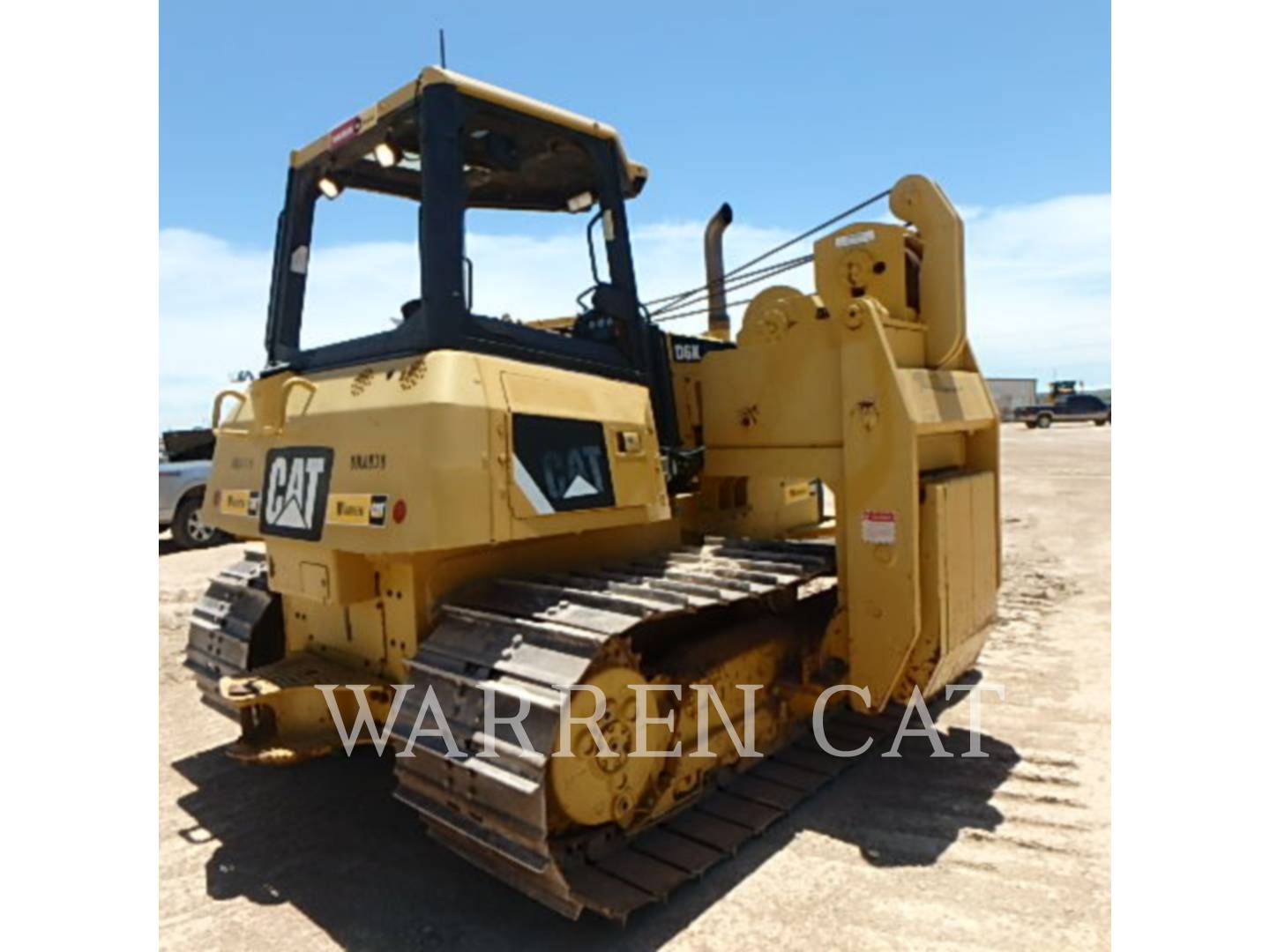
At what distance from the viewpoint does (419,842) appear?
4.04 meters

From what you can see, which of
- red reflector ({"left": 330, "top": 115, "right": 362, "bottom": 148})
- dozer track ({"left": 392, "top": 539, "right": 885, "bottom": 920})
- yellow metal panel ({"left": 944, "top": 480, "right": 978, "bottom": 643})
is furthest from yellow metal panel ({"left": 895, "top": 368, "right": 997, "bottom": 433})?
red reflector ({"left": 330, "top": 115, "right": 362, "bottom": 148})

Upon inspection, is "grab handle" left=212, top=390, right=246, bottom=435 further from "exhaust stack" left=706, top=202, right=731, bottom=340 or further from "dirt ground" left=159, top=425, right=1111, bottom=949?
"exhaust stack" left=706, top=202, right=731, bottom=340

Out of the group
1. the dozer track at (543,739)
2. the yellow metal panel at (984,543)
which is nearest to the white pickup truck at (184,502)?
the dozer track at (543,739)

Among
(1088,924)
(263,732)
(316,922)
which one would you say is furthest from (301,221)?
(1088,924)

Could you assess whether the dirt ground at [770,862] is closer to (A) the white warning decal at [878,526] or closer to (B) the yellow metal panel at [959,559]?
(B) the yellow metal panel at [959,559]

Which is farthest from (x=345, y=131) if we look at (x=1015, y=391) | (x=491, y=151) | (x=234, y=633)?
(x=1015, y=391)

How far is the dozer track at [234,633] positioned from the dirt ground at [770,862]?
602 mm

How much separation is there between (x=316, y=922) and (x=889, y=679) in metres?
2.67

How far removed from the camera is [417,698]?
133 inches

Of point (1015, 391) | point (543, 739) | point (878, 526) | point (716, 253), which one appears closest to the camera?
point (543, 739)

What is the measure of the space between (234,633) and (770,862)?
2.93 metres

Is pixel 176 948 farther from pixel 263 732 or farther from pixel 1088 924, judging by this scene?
pixel 1088 924

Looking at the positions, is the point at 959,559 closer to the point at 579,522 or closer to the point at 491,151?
the point at 579,522

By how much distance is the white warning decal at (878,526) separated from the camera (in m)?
4.21
